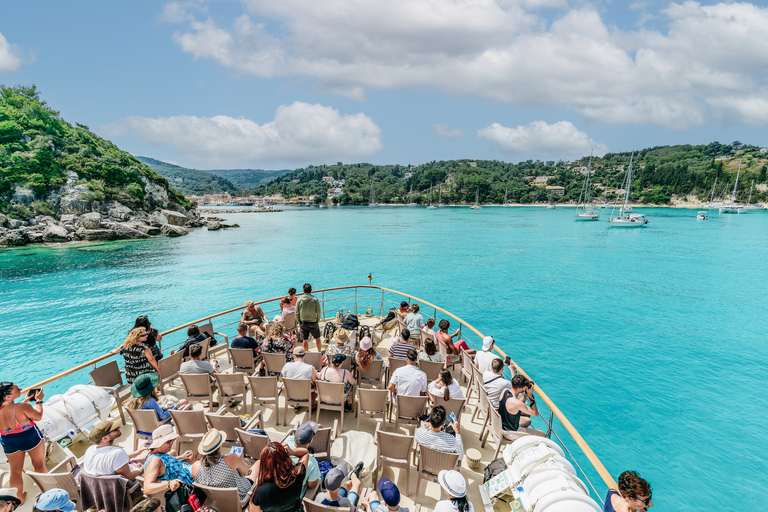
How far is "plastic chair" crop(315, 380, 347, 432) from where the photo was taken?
501 centimetres

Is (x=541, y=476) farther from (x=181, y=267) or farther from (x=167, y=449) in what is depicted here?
(x=181, y=267)

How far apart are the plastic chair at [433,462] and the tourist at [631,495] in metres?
1.54

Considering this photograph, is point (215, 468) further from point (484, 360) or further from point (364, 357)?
point (484, 360)

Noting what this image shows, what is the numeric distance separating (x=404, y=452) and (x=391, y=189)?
19451 centimetres

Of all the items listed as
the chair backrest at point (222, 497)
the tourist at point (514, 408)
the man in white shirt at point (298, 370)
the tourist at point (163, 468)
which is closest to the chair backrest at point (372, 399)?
the man in white shirt at point (298, 370)

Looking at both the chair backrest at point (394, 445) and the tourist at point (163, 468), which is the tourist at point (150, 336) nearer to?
the tourist at point (163, 468)

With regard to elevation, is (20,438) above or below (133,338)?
below

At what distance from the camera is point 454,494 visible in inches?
120

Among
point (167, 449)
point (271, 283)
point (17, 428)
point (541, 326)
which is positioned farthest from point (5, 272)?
point (541, 326)

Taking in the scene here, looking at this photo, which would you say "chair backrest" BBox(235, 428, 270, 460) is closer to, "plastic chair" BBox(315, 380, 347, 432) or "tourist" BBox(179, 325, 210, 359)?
"plastic chair" BBox(315, 380, 347, 432)

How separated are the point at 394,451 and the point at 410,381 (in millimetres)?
1223

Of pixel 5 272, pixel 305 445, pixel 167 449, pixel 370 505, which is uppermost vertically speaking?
pixel 305 445

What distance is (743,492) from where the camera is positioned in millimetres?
7484

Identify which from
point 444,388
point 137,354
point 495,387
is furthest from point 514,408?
point 137,354
